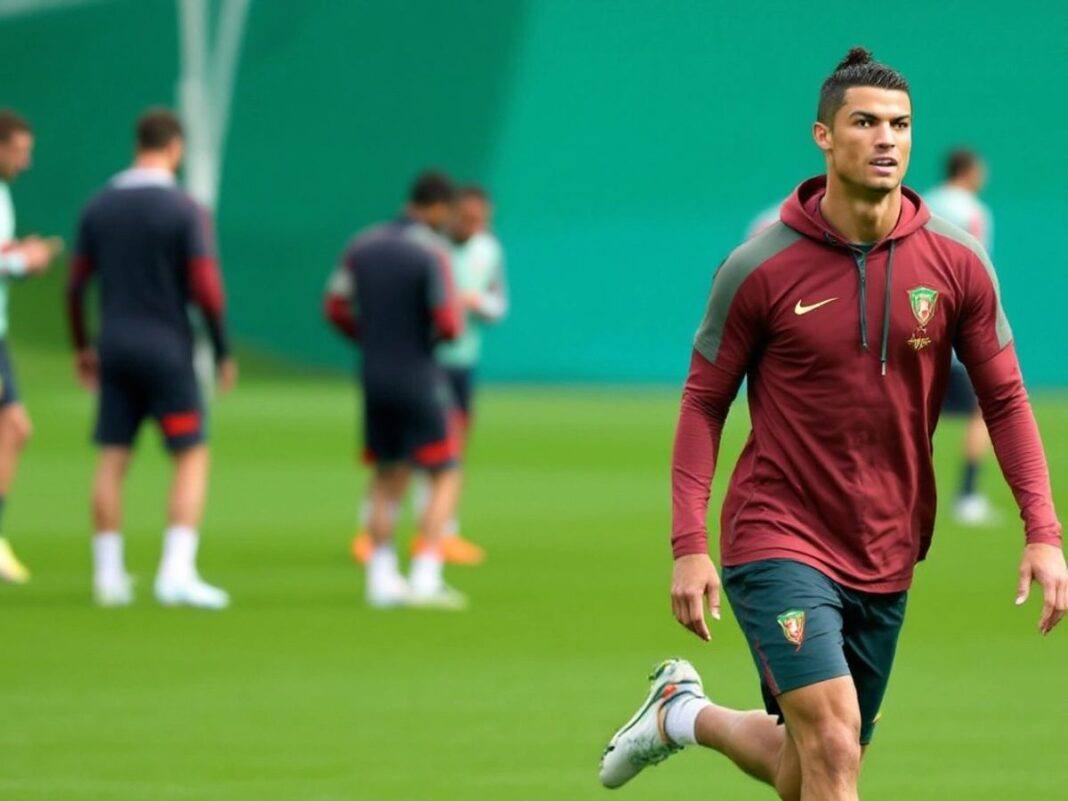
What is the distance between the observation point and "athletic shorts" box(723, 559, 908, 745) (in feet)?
19.2

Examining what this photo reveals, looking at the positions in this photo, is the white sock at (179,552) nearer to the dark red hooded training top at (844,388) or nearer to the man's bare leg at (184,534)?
the man's bare leg at (184,534)

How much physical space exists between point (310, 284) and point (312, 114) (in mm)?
2697

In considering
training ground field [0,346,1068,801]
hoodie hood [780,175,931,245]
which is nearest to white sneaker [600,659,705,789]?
training ground field [0,346,1068,801]

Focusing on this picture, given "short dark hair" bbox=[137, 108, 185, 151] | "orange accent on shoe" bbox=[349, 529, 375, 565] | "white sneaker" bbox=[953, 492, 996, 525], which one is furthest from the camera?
"white sneaker" bbox=[953, 492, 996, 525]

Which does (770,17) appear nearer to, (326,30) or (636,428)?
(326,30)

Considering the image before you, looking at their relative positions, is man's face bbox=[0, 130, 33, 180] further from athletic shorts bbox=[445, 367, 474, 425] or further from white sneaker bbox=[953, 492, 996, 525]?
white sneaker bbox=[953, 492, 996, 525]

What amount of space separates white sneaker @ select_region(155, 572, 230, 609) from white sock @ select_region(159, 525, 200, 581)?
3 centimetres

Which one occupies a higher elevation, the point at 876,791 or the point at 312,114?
the point at 876,791

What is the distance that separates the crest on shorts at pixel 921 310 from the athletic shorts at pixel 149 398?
6412 mm

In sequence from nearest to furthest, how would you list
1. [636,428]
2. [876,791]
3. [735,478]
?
[735,478] < [876,791] < [636,428]

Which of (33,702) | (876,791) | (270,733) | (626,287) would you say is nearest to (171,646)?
(33,702)

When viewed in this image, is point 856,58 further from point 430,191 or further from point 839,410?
point 430,191

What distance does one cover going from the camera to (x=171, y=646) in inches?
415

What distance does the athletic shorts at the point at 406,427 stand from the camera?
1234cm
